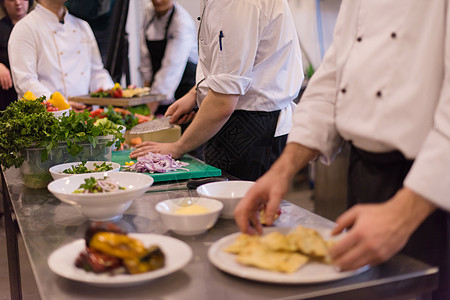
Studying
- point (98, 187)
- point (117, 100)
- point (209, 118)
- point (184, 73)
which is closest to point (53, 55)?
point (117, 100)

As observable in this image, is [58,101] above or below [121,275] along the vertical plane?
above

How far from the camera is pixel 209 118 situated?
198 cm

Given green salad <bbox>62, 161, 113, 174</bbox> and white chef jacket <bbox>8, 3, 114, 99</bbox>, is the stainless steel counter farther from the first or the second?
white chef jacket <bbox>8, 3, 114, 99</bbox>

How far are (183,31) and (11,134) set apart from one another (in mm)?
2966

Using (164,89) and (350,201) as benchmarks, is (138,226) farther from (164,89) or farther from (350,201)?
(164,89)

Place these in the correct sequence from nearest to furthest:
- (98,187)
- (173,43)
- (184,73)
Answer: (98,187)
(173,43)
(184,73)

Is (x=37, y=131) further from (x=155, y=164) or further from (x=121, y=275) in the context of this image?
(x=121, y=275)

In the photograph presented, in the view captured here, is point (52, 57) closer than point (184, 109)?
No

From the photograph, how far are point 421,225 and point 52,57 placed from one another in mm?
3162

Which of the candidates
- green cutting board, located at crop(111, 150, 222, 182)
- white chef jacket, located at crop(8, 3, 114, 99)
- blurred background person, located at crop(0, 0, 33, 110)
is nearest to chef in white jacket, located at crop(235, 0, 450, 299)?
green cutting board, located at crop(111, 150, 222, 182)

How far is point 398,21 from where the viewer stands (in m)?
1.11

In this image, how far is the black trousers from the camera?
1.12 m

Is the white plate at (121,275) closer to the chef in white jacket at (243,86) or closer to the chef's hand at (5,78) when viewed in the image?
the chef in white jacket at (243,86)

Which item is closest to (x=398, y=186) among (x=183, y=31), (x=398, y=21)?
(x=398, y=21)
